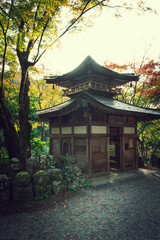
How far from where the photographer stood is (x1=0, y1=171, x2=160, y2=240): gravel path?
380 cm

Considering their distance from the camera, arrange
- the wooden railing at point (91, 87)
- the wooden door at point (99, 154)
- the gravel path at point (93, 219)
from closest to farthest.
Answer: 1. the gravel path at point (93, 219)
2. the wooden door at point (99, 154)
3. the wooden railing at point (91, 87)

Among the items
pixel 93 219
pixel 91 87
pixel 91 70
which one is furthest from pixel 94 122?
pixel 93 219

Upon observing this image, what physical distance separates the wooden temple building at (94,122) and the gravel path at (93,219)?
Answer: 247 centimetres

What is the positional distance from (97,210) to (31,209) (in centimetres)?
248

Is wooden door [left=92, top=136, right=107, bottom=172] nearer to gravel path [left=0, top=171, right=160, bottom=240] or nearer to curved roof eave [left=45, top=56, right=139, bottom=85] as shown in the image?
gravel path [left=0, top=171, right=160, bottom=240]

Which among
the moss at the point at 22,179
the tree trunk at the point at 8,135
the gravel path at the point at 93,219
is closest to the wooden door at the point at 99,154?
the gravel path at the point at 93,219

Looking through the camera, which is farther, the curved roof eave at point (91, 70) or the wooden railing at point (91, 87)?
the wooden railing at point (91, 87)

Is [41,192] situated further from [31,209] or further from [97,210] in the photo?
[97,210]

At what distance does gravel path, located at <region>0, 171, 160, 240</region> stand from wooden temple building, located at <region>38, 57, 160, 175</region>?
2.47 m

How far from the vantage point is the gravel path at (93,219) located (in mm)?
3801

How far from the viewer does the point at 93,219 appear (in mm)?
4539

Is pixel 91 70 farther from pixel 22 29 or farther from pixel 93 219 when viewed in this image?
pixel 93 219

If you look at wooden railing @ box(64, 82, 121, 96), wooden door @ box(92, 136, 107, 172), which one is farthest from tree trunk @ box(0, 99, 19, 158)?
wooden railing @ box(64, 82, 121, 96)

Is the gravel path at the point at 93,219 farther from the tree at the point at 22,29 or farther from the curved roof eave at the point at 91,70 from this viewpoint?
the curved roof eave at the point at 91,70
